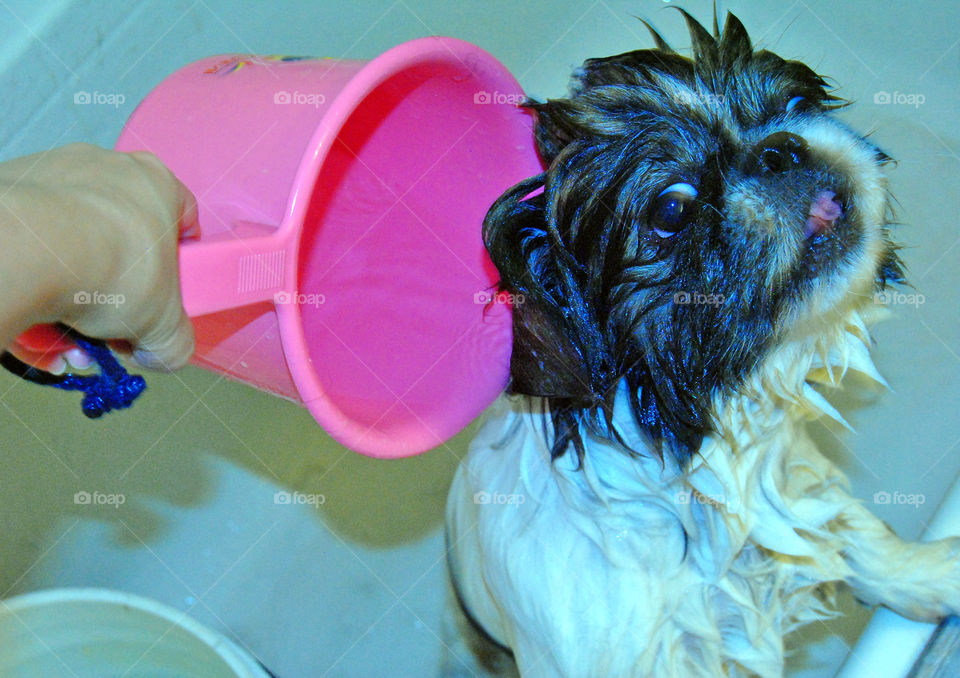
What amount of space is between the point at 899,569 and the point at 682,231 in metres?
0.80

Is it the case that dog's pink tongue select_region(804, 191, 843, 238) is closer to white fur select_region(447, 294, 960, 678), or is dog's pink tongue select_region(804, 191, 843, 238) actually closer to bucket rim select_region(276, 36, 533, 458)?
white fur select_region(447, 294, 960, 678)

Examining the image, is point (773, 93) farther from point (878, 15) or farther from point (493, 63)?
point (878, 15)

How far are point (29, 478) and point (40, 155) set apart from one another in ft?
4.50

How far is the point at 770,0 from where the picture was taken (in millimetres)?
2227

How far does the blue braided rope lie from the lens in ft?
3.51

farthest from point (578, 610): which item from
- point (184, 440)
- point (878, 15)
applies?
point (878, 15)
